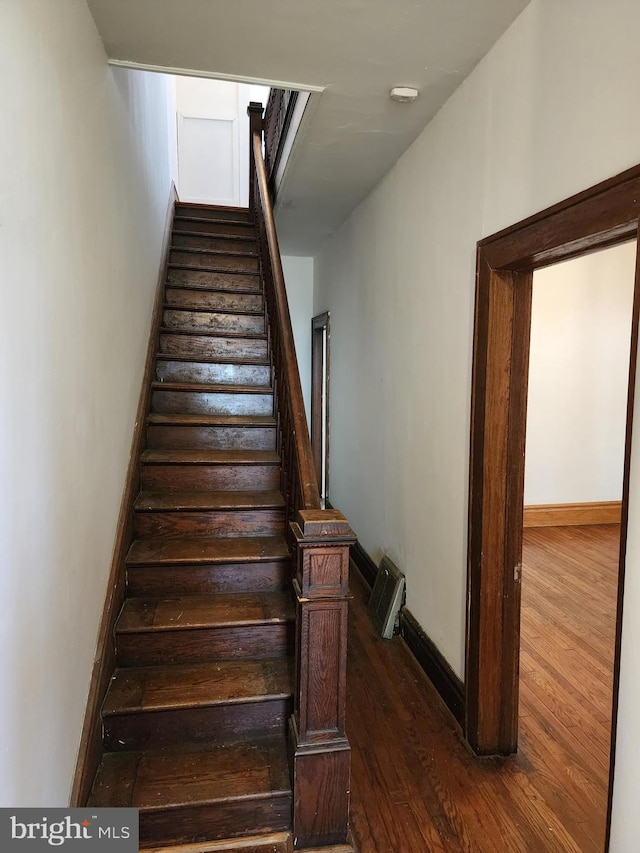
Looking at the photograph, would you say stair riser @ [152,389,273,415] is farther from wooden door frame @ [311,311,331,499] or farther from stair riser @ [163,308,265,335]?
wooden door frame @ [311,311,331,499]

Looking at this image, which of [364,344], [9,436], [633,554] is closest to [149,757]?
[9,436]

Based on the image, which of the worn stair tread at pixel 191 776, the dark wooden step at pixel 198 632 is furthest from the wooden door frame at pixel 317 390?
the worn stair tread at pixel 191 776

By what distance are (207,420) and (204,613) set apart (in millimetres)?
1107

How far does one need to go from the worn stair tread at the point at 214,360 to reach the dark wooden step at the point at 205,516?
96cm

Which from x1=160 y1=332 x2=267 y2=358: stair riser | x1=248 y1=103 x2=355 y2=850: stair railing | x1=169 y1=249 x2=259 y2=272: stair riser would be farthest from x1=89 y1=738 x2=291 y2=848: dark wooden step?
x1=169 y1=249 x2=259 y2=272: stair riser

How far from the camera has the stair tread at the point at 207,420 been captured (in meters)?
2.88

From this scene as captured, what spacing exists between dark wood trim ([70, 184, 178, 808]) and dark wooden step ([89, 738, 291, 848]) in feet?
0.34

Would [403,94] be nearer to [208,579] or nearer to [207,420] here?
[207,420]

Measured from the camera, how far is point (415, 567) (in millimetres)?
2832

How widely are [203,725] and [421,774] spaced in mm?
846

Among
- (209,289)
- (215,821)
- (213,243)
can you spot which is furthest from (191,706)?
(213,243)

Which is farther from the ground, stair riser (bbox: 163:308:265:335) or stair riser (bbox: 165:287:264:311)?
stair riser (bbox: 165:287:264:311)

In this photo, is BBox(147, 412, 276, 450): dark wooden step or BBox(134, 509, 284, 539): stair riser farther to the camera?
BBox(147, 412, 276, 450): dark wooden step

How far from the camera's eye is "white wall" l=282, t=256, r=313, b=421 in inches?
214
